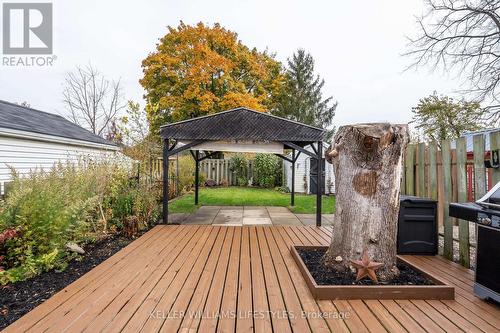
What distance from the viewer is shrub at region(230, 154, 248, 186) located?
47.0ft

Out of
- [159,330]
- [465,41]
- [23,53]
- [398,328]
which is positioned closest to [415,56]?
[465,41]

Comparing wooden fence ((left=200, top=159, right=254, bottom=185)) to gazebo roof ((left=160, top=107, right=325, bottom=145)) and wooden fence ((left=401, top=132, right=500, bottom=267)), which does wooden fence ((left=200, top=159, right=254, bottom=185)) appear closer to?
gazebo roof ((left=160, top=107, right=325, bottom=145))

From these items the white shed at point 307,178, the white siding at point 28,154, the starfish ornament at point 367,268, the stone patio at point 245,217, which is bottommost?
the stone patio at point 245,217

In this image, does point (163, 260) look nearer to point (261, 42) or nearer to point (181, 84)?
point (181, 84)

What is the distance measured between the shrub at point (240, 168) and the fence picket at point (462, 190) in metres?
11.5

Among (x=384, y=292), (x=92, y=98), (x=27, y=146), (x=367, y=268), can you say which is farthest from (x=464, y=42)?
(x=92, y=98)

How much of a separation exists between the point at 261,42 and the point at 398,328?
21.2 metres

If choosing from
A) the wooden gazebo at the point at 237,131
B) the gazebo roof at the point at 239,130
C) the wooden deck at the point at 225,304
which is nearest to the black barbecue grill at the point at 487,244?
the wooden deck at the point at 225,304

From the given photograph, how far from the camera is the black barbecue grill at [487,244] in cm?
213

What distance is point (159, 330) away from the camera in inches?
71.5

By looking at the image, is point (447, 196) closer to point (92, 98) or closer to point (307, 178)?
point (307, 178)

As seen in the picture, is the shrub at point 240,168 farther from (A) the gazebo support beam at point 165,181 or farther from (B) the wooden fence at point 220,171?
(A) the gazebo support beam at point 165,181

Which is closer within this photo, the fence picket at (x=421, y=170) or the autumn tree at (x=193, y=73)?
the fence picket at (x=421, y=170)

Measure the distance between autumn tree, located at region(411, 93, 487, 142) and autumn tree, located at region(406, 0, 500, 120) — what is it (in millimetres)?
6572
